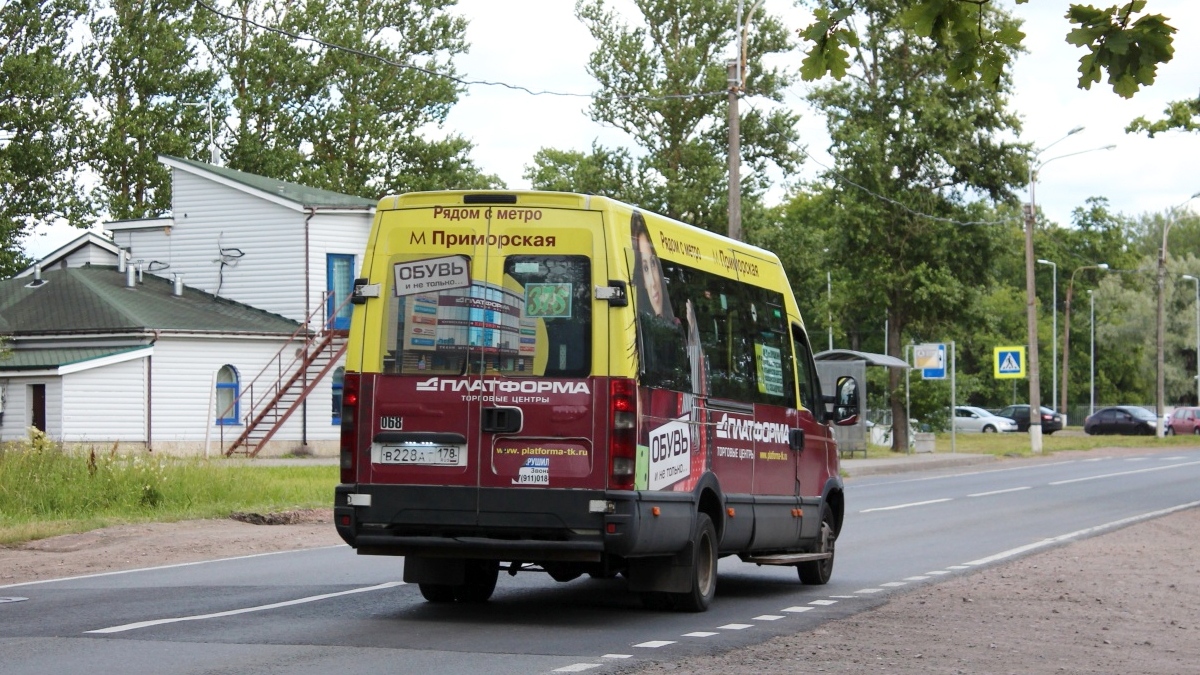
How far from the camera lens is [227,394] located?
1693 inches

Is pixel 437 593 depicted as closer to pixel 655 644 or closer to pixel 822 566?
pixel 655 644

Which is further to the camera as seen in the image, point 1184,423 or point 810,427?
point 1184,423

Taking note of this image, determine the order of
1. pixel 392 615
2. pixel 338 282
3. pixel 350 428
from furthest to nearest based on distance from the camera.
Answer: pixel 338 282 < pixel 392 615 < pixel 350 428

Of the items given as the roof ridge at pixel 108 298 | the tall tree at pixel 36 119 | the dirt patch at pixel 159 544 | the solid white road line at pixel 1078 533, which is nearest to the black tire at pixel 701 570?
the solid white road line at pixel 1078 533

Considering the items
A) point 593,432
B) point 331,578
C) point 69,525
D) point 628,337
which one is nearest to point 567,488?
point 593,432

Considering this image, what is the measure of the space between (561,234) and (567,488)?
66.9 inches

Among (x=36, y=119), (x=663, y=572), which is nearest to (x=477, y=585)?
(x=663, y=572)

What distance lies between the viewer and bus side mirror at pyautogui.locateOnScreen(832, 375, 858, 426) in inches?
556

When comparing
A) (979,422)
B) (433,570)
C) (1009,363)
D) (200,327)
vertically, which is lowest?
(433,570)

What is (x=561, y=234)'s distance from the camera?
10812 mm

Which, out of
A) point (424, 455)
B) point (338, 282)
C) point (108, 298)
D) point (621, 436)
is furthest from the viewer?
point (338, 282)

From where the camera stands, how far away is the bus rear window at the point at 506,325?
420 inches

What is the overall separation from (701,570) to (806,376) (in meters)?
2.87

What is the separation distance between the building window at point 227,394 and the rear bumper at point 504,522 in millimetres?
32812
